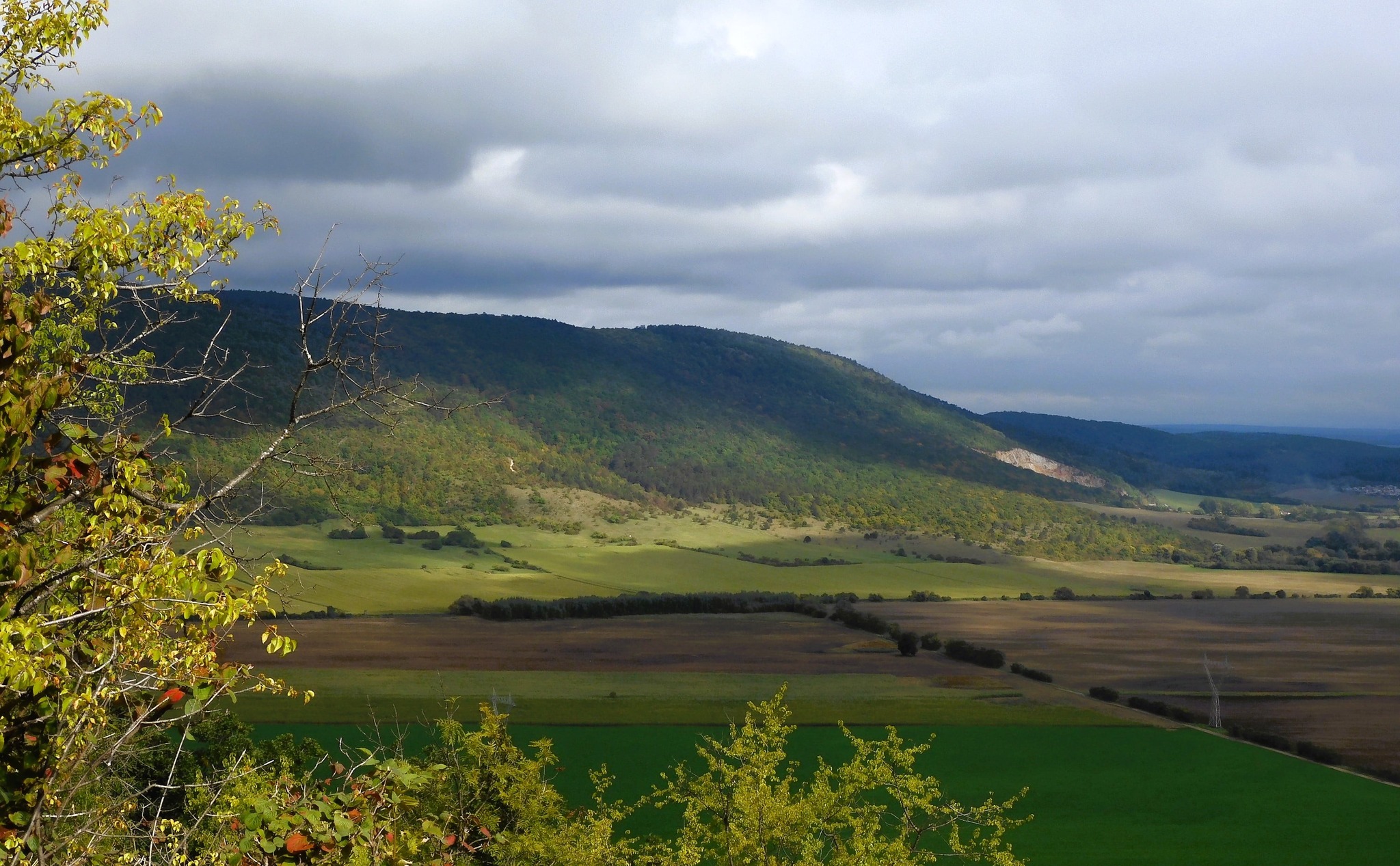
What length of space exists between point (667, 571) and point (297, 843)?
11305 cm

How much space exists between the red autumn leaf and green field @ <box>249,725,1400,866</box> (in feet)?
73.8

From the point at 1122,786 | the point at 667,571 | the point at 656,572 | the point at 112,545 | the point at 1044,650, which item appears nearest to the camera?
the point at 112,545

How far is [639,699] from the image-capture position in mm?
61844

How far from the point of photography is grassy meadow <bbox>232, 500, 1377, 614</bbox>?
101m

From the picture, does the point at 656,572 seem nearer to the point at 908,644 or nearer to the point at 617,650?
the point at 617,650

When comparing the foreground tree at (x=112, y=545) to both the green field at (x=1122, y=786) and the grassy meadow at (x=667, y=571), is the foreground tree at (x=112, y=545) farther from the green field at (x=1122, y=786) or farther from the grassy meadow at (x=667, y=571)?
the grassy meadow at (x=667, y=571)

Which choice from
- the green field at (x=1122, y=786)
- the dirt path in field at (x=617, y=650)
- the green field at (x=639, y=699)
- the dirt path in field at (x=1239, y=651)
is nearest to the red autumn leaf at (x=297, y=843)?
the green field at (x=1122, y=786)

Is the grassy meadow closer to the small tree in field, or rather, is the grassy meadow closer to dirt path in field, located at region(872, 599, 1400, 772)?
dirt path in field, located at region(872, 599, 1400, 772)

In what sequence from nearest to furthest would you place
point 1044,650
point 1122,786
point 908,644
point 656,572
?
point 1122,786
point 1044,650
point 908,644
point 656,572

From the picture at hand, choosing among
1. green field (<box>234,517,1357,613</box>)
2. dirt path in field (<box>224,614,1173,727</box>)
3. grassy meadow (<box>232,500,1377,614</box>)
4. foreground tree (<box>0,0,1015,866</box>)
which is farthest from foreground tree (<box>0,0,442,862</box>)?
grassy meadow (<box>232,500,1377,614</box>)

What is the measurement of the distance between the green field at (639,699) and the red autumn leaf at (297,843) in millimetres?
46610

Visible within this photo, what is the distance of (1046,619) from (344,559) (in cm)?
7168

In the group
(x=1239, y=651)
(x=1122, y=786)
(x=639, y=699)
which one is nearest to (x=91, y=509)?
(x=1122, y=786)

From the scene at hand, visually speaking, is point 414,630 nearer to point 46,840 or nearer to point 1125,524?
point 46,840
